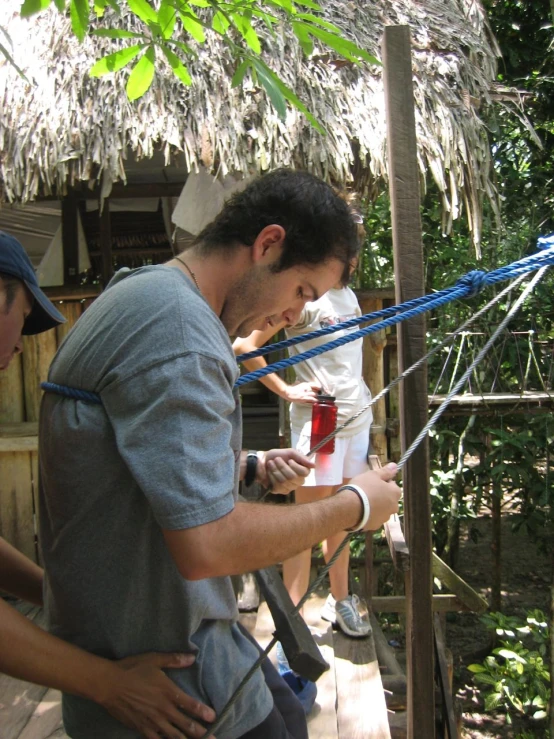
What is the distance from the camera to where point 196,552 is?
1.00 metres

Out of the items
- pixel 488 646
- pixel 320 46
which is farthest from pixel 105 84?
pixel 488 646

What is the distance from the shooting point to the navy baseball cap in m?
1.32

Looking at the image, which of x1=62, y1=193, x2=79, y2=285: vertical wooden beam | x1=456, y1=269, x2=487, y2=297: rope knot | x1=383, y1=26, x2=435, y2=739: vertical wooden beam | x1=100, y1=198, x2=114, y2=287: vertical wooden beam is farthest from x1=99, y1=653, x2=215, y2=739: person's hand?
x1=62, y1=193, x2=79, y2=285: vertical wooden beam

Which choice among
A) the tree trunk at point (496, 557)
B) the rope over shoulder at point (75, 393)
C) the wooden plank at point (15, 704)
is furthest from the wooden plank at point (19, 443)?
the tree trunk at point (496, 557)

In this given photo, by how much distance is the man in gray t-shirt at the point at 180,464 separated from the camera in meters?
1.00

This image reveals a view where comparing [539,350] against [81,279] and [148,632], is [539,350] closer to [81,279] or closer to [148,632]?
[81,279]

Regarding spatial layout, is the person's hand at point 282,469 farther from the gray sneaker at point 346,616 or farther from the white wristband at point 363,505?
the gray sneaker at point 346,616

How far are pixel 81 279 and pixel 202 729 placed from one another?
505 centimetres

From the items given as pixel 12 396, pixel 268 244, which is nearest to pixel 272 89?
pixel 268 244

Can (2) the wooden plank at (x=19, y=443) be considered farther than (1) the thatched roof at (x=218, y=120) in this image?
Yes

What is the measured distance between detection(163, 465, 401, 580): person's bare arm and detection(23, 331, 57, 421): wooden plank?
10.3 feet

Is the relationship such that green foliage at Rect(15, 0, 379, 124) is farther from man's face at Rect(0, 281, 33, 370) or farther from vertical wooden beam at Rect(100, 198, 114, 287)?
vertical wooden beam at Rect(100, 198, 114, 287)

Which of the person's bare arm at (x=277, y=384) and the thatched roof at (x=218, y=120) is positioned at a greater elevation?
the thatched roof at (x=218, y=120)

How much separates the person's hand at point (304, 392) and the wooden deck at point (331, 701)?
1072mm
